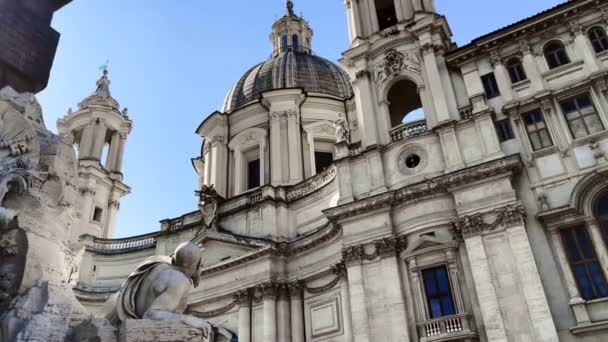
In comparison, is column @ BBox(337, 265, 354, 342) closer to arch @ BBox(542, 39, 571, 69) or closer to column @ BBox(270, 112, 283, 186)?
column @ BBox(270, 112, 283, 186)

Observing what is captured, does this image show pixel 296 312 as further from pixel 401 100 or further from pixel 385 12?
pixel 385 12

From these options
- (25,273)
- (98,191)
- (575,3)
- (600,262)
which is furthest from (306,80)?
(25,273)

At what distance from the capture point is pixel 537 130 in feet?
58.1

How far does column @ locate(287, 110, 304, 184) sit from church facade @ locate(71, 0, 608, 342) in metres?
0.13

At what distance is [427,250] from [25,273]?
14719 mm

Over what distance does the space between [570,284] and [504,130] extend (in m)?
5.99

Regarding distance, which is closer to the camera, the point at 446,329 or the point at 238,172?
the point at 446,329

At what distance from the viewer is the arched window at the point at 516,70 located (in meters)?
19.2

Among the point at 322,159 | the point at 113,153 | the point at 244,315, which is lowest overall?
the point at 244,315

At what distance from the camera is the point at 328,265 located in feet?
68.4

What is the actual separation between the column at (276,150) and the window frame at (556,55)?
1421 cm

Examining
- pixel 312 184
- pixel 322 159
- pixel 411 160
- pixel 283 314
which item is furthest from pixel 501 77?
pixel 322 159

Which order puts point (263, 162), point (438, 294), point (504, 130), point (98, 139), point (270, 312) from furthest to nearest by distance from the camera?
point (98, 139) < point (263, 162) < point (270, 312) < point (504, 130) < point (438, 294)

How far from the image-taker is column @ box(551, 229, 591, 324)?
563 inches
